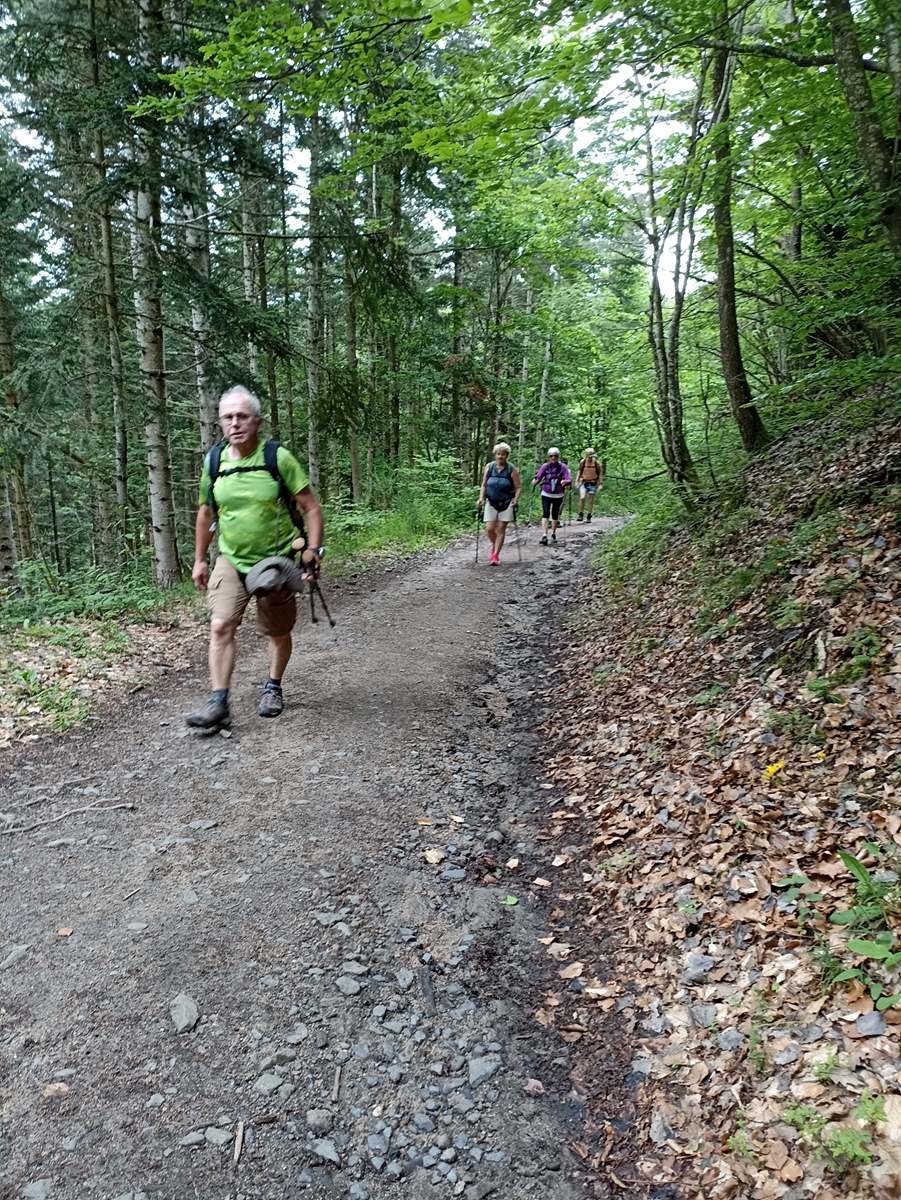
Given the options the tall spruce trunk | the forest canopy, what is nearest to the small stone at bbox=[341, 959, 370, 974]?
the forest canopy

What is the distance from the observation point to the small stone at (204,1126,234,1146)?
2419 millimetres

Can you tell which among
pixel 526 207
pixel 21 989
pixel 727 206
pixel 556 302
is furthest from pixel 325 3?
pixel 556 302

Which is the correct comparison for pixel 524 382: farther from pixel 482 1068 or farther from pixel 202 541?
pixel 482 1068

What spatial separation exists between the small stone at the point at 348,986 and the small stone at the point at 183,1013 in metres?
0.61

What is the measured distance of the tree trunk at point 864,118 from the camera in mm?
4848

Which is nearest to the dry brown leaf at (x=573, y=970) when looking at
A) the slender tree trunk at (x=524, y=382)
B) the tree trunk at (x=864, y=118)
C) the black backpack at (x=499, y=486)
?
the tree trunk at (x=864, y=118)

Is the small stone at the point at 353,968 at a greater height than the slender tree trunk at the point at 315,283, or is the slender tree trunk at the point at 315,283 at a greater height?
the slender tree trunk at the point at 315,283

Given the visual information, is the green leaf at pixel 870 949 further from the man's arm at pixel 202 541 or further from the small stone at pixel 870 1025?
the man's arm at pixel 202 541

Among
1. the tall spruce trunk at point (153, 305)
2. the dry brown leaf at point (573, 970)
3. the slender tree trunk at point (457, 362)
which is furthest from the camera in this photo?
the slender tree trunk at point (457, 362)

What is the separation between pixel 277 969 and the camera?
3197 mm

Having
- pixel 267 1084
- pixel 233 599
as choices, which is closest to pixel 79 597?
pixel 233 599

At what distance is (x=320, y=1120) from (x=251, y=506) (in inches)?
155

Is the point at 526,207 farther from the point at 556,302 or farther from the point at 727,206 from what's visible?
the point at 727,206

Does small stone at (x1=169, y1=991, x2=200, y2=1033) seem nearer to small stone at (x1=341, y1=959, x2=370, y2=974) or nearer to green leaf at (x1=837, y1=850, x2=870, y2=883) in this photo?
small stone at (x1=341, y1=959, x2=370, y2=974)
